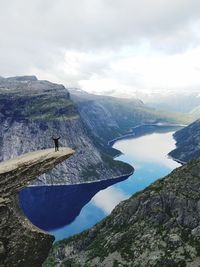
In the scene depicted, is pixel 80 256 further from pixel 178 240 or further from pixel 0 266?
pixel 0 266

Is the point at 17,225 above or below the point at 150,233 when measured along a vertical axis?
above

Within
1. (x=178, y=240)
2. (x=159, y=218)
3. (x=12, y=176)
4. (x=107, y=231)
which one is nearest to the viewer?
(x=12, y=176)

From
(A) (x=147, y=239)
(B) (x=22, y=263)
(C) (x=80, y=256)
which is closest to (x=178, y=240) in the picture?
(A) (x=147, y=239)

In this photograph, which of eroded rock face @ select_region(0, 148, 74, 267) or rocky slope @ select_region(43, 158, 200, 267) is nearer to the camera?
eroded rock face @ select_region(0, 148, 74, 267)

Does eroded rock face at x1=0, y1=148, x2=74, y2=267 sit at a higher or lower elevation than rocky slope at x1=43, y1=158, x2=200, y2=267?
higher
